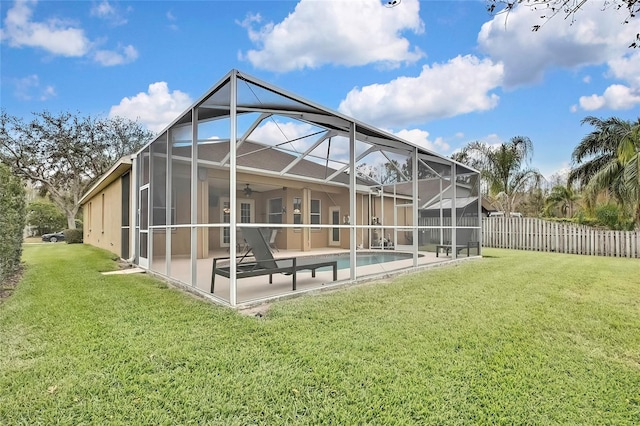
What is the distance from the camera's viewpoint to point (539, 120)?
1800cm

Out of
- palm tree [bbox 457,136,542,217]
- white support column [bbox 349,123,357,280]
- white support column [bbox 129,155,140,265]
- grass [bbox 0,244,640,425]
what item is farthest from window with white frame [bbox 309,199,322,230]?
palm tree [bbox 457,136,542,217]

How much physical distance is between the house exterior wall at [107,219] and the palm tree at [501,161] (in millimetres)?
18107

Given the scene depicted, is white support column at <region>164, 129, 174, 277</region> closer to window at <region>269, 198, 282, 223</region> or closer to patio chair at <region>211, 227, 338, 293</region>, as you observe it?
patio chair at <region>211, 227, 338, 293</region>

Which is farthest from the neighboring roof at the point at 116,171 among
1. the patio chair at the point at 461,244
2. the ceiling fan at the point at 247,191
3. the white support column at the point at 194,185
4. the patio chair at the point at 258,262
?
the patio chair at the point at 461,244

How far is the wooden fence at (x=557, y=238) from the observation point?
1214 cm

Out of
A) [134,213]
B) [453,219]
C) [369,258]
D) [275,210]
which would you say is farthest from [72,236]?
[453,219]

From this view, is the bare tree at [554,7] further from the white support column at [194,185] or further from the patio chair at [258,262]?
the white support column at [194,185]

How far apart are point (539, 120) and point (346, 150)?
1371 cm

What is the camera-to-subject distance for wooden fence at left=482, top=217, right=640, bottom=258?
12141 millimetres

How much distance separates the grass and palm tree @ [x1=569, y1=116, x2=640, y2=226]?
9.18 m

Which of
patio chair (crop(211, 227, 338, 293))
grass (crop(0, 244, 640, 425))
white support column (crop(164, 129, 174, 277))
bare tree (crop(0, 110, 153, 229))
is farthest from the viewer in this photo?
bare tree (crop(0, 110, 153, 229))

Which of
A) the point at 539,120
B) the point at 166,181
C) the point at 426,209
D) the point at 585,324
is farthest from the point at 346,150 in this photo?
the point at 539,120

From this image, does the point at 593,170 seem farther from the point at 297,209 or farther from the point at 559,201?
the point at 297,209

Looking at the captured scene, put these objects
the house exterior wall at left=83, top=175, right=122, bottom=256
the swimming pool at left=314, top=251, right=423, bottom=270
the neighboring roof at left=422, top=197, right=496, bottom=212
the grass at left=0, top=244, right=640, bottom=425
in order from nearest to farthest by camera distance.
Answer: the grass at left=0, top=244, right=640, bottom=425 < the swimming pool at left=314, top=251, right=423, bottom=270 < the neighboring roof at left=422, top=197, right=496, bottom=212 < the house exterior wall at left=83, top=175, right=122, bottom=256
